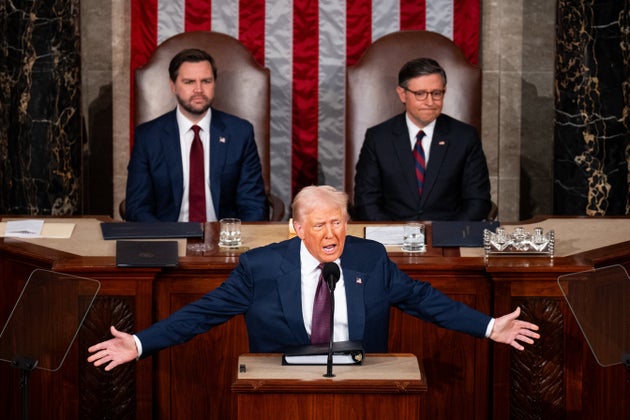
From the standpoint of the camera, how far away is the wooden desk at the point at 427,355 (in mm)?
4094

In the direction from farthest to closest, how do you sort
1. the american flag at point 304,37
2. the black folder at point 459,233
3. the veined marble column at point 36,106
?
the american flag at point 304,37, the veined marble column at point 36,106, the black folder at point 459,233

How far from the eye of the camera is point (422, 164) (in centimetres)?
588

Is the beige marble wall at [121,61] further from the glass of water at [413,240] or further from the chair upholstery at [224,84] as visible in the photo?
the glass of water at [413,240]

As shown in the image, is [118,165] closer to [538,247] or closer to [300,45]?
[300,45]

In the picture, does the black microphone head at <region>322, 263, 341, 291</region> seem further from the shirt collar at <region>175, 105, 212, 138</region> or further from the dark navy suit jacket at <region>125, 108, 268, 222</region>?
the shirt collar at <region>175, 105, 212, 138</region>

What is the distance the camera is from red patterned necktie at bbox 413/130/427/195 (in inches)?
231

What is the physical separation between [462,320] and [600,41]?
10.4 ft

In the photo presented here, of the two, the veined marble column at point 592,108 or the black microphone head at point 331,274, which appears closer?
the black microphone head at point 331,274

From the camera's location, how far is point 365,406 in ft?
10.1

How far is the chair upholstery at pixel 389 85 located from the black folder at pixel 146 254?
7.51 feet

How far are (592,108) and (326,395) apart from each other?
147 inches

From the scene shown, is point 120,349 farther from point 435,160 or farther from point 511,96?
point 511,96

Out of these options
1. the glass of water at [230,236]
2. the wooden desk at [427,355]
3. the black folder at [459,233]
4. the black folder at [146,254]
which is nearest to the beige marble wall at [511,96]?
the black folder at [459,233]

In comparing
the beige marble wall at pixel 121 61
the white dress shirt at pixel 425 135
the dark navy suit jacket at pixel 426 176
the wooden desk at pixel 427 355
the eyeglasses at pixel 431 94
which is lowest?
the wooden desk at pixel 427 355
